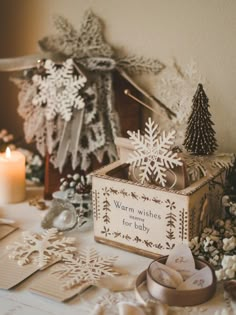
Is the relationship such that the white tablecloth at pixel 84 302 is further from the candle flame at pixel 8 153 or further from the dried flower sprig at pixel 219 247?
the candle flame at pixel 8 153

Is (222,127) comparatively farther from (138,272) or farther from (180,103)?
(138,272)

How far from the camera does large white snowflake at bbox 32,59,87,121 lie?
1.24 m

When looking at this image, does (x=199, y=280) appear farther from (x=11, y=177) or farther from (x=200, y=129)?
(x=11, y=177)

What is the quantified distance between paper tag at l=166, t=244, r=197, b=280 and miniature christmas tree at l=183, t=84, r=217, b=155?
0.22 metres

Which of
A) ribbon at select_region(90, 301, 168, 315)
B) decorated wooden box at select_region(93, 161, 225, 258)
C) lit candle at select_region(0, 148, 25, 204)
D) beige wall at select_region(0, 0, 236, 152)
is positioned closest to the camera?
ribbon at select_region(90, 301, 168, 315)

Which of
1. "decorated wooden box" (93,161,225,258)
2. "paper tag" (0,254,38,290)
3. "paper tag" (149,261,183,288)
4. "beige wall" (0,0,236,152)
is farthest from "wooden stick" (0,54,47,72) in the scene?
"paper tag" (149,261,183,288)

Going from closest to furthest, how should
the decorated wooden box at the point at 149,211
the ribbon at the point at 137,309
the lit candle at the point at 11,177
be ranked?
1. the ribbon at the point at 137,309
2. the decorated wooden box at the point at 149,211
3. the lit candle at the point at 11,177

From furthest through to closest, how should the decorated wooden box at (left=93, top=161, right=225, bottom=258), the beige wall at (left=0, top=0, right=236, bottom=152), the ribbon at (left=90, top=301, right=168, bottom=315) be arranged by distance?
the beige wall at (left=0, top=0, right=236, bottom=152) < the decorated wooden box at (left=93, top=161, right=225, bottom=258) < the ribbon at (left=90, top=301, right=168, bottom=315)

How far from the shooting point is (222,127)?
3.96 feet

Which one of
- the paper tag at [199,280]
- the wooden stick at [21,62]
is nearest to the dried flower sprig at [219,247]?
the paper tag at [199,280]

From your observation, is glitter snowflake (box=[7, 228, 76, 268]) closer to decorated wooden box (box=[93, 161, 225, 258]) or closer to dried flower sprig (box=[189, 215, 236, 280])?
decorated wooden box (box=[93, 161, 225, 258])

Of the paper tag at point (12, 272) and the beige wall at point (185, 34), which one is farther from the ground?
the beige wall at point (185, 34)

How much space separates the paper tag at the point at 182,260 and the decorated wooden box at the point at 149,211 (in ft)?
0.15

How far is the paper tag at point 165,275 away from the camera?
926 millimetres
